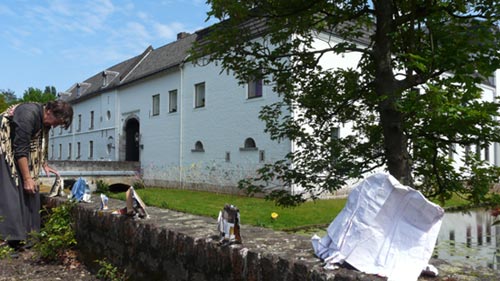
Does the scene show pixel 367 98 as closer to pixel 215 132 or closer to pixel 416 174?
pixel 416 174

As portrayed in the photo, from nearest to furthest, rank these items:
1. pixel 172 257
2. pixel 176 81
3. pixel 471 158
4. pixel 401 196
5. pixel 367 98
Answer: pixel 401 196, pixel 172 257, pixel 471 158, pixel 367 98, pixel 176 81

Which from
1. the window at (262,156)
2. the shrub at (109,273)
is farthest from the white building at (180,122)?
the shrub at (109,273)

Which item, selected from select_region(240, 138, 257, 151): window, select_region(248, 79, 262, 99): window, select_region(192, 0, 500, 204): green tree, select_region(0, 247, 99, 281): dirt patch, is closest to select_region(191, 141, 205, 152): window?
select_region(240, 138, 257, 151): window

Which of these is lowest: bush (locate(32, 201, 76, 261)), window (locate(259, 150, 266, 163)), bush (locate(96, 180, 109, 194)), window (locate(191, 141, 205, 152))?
bush (locate(96, 180, 109, 194))

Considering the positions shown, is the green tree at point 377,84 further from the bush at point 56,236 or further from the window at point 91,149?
the window at point 91,149

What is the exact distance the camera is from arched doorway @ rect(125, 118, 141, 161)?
93.1 ft

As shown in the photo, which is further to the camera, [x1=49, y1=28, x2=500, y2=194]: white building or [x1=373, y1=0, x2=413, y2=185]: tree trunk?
[x1=49, y1=28, x2=500, y2=194]: white building

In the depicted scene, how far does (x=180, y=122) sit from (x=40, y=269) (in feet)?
61.3

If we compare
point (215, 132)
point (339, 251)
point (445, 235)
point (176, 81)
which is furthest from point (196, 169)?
point (339, 251)

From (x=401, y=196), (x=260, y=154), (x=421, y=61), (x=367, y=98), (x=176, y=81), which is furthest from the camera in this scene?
(x=176, y=81)

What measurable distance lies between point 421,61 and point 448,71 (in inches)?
10.5

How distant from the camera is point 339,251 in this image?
72.0 inches

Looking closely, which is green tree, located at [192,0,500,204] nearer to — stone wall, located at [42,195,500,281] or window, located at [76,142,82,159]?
stone wall, located at [42,195,500,281]

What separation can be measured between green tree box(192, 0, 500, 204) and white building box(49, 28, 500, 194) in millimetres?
7568
